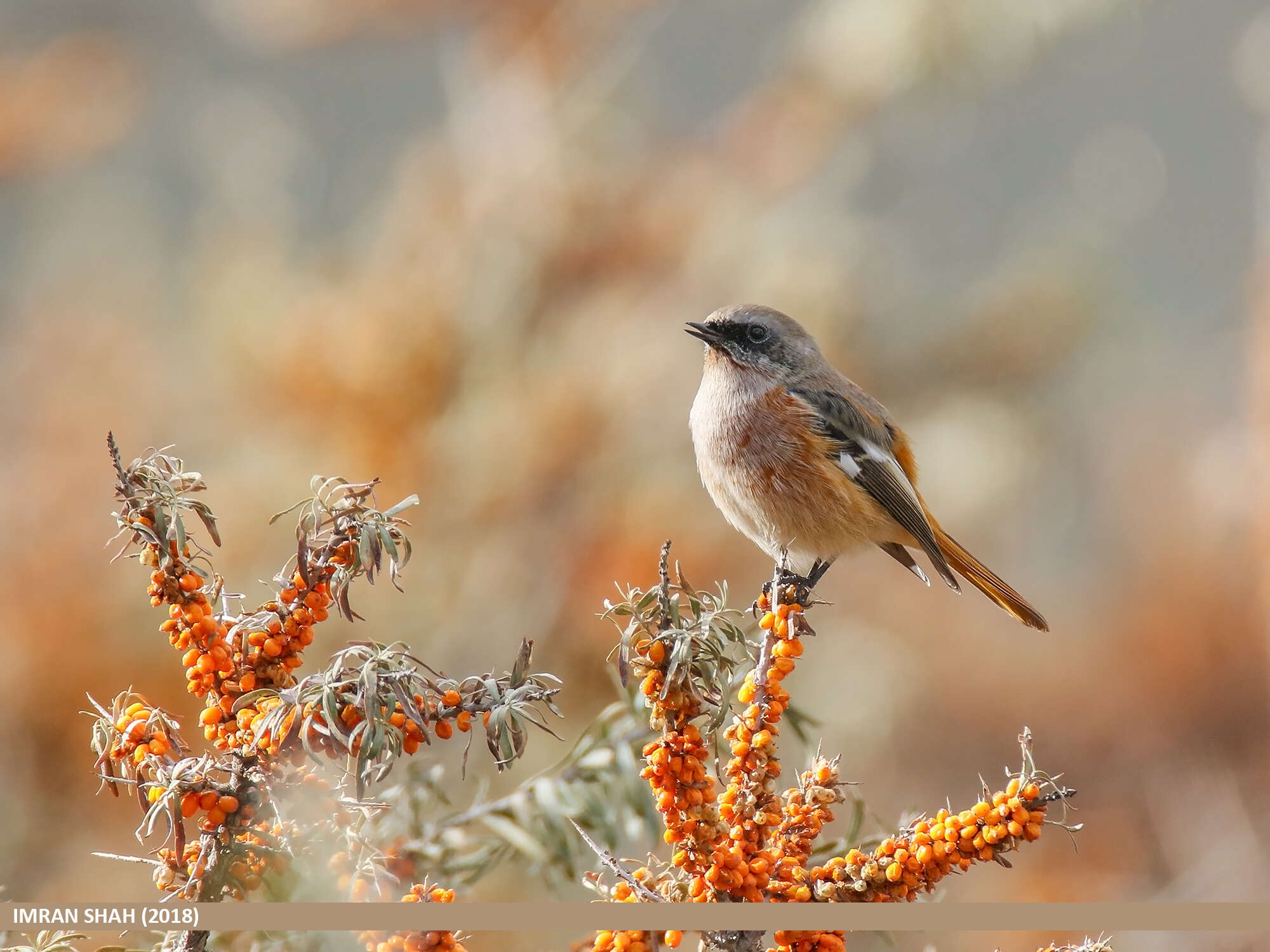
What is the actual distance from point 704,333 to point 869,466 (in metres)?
0.37

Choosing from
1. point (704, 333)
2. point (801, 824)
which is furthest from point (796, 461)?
point (801, 824)

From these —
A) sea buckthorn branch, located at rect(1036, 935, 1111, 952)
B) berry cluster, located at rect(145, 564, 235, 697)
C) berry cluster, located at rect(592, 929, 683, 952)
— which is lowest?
sea buckthorn branch, located at rect(1036, 935, 1111, 952)

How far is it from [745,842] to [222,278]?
2534mm

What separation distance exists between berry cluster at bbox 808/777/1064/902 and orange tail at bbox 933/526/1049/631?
3.67 feet

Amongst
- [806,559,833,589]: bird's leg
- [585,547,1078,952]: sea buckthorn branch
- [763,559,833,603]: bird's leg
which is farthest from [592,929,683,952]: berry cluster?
[806,559,833,589]: bird's leg

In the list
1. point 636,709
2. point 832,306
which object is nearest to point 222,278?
point 832,306

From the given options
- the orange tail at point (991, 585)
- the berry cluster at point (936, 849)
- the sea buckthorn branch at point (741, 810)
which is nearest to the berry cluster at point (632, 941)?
the sea buckthorn branch at point (741, 810)

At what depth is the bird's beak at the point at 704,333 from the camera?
1.73m

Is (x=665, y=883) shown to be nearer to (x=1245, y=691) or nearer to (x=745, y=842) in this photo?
(x=745, y=842)

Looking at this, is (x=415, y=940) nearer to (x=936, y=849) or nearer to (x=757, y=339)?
(x=936, y=849)

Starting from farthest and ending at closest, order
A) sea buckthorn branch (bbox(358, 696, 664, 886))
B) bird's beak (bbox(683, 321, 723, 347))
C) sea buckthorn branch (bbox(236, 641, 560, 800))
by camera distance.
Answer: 1. bird's beak (bbox(683, 321, 723, 347))
2. sea buckthorn branch (bbox(358, 696, 664, 886))
3. sea buckthorn branch (bbox(236, 641, 560, 800))

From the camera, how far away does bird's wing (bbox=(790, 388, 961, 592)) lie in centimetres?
183

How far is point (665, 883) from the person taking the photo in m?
0.83

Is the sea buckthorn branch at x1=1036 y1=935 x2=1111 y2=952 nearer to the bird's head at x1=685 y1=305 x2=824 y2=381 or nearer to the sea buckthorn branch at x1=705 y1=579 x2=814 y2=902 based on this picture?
the sea buckthorn branch at x1=705 y1=579 x2=814 y2=902
